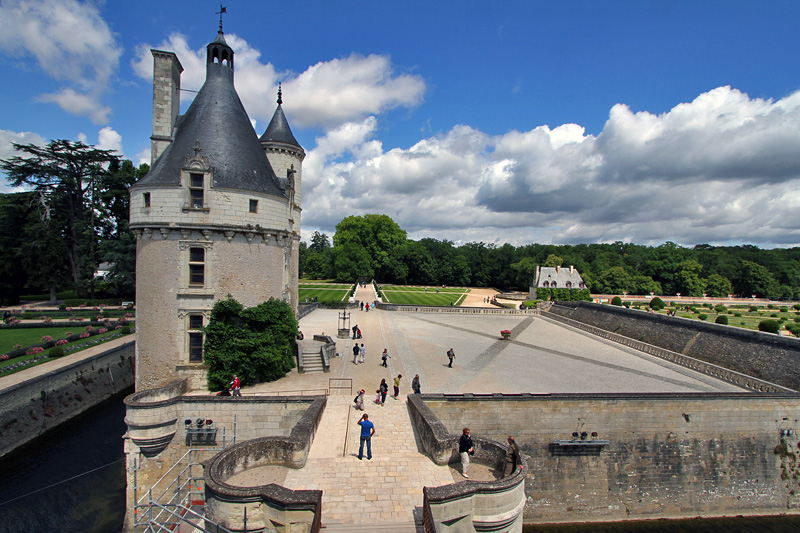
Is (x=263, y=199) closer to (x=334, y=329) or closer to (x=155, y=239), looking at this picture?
(x=155, y=239)

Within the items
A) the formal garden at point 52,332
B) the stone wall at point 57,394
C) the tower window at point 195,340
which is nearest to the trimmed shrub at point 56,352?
the formal garden at point 52,332

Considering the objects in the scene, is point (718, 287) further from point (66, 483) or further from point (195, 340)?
point (66, 483)

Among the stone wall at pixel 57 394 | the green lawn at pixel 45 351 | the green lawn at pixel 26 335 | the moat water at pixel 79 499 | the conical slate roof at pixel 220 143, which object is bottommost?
the moat water at pixel 79 499

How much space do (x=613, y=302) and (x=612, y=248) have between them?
8983cm

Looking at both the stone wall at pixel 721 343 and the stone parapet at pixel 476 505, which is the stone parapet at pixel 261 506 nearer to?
the stone parapet at pixel 476 505

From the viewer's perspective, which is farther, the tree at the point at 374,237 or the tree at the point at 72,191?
the tree at the point at 374,237

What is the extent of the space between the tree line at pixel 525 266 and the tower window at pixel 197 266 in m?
68.1

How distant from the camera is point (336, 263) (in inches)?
3386

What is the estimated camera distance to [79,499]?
15.7 metres

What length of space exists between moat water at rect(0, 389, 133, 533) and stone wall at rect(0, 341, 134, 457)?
2.18 feet

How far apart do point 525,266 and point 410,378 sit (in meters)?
72.4

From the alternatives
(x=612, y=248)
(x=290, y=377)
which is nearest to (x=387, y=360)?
(x=290, y=377)

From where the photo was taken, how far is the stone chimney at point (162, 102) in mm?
18516

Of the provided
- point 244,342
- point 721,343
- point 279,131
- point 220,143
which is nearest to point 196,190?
point 220,143
